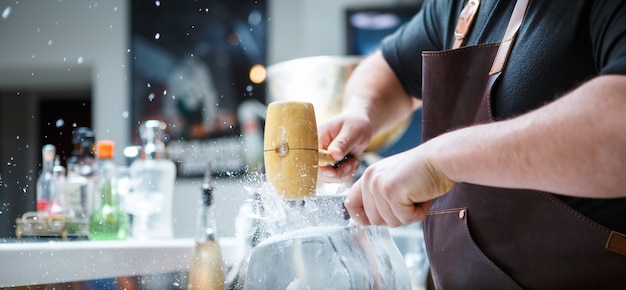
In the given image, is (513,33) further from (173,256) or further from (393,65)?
(173,256)

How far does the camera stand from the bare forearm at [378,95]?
150 centimetres

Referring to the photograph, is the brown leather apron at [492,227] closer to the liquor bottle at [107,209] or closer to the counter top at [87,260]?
the counter top at [87,260]

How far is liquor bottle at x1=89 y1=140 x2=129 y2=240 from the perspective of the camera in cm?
189

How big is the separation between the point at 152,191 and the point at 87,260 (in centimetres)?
68

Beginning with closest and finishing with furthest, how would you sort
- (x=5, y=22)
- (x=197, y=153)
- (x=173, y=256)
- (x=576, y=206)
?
1. (x=576, y=206)
2. (x=5, y=22)
3. (x=173, y=256)
4. (x=197, y=153)

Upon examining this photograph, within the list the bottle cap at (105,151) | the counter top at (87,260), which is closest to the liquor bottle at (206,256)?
the counter top at (87,260)

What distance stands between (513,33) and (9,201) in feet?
3.17

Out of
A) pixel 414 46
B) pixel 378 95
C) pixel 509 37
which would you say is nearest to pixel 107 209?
pixel 378 95

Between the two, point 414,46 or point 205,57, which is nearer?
point 414,46

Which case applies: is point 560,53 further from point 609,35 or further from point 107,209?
point 107,209

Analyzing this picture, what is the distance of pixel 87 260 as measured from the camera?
144 centimetres

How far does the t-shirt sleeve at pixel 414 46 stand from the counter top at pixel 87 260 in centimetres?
55

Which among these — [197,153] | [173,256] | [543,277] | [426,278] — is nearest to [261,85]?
[197,153]

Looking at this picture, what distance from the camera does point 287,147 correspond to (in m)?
1.08
